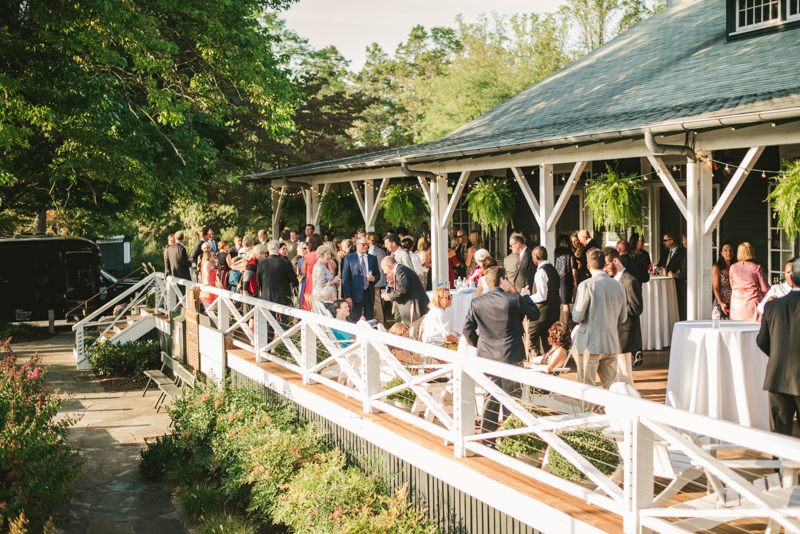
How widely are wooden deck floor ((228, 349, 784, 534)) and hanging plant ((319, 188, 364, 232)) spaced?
7.22m

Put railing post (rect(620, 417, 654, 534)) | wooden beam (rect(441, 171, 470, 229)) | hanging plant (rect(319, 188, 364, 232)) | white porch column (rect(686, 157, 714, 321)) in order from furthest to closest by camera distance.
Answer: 1. hanging plant (rect(319, 188, 364, 232))
2. wooden beam (rect(441, 171, 470, 229))
3. white porch column (rect(686, 157, 714, 321))
4. railing post (rect(620, 417, 654, 534))

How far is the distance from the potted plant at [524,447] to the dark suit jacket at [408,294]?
3.45 meters

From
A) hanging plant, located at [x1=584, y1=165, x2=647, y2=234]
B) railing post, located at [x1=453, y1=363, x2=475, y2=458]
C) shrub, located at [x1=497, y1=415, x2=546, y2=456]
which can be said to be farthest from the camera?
hanging plant, located at [x1=584, y1=165, x2=647, y2=234]

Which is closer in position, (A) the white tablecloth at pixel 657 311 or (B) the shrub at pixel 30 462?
(B) the shrub at pixel 30 462

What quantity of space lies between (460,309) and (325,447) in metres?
3.64

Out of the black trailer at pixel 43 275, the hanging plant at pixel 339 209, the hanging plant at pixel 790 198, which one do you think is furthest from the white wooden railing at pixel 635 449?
the black trailer at pixel 43 275

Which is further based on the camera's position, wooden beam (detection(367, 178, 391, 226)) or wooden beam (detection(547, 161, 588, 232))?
wooden beam (detection(367, 178, 391, 226))

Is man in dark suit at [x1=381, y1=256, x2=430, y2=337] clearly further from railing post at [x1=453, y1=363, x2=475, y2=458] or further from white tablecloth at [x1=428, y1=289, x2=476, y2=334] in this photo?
railing post at [x1=453, y1=363, x2=475, y2=458]

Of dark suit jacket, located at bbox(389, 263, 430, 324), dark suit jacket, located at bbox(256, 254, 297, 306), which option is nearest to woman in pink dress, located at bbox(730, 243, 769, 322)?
dark suit jacket, located at bbox(389, 263, 430, 324)

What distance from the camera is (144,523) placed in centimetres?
755

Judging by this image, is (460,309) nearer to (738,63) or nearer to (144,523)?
(144,523)

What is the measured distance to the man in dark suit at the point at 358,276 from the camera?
30.6 ft

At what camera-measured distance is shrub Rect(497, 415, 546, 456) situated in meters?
4.93

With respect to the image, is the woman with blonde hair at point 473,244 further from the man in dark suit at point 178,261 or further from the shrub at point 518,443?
the shrub at point 518,443
